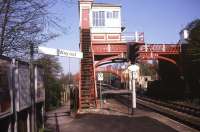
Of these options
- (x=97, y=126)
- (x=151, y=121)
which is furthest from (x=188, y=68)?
(x=97, y=126)

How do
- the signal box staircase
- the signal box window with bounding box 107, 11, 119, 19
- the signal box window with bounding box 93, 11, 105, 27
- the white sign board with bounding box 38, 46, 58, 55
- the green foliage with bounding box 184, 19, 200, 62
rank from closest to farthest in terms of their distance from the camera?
the white sign board with bounding box 38, 46, 58, 55 → the signal box staircase → the green foliage with bounding box 184, 19, 200, 62 → the signal box window with bounding box 93, 11, 105, 27 → the signal box window with bounding box 107, 11, 119, 19

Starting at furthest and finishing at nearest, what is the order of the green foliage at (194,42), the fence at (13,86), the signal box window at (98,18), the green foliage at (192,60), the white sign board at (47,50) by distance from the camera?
the signal box window at (98,18) → the green foliage at (192,60) → the green foliage at (194,42) → the white sign board at (47,50) → the fence at (13,86)

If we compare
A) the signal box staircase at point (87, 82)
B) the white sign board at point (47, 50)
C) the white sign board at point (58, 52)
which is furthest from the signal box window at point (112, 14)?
the white sign board at point (47, 50)

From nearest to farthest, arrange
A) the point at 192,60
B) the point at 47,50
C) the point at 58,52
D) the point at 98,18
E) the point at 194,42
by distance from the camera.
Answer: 1. the point at 47,50
2. the point at 58,52
3. the point at 194,42
4. the point at 192,60
5. the point at 98,18

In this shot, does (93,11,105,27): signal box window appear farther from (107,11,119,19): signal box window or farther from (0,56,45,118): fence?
(0,56,45,118): fence

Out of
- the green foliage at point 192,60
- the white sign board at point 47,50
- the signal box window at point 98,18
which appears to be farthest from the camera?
the signal box window at point 98,18

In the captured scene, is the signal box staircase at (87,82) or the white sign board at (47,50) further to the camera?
the signal box staircase at (87,82)

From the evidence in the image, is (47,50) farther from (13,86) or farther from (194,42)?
(194,42)

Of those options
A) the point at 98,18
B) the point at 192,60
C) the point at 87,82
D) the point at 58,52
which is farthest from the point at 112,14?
the point at 58,52

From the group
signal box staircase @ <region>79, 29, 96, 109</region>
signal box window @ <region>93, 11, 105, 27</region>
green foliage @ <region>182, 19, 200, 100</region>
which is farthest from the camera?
signal box window @ <region>93, 11, 105, 27</region>

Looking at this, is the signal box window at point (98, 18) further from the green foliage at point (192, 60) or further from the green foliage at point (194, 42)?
the green foliage at point (194, 42)

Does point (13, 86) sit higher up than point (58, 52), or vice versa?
point (58, 52)

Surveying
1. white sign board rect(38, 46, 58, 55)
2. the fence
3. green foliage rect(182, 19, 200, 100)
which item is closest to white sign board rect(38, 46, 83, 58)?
white sign board rect(38, 46, 58, 55)

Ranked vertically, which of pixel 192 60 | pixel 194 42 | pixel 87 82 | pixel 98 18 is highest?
pixel 98 18
